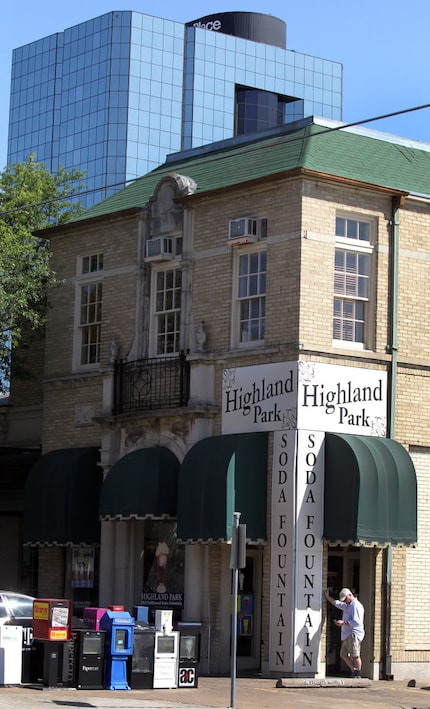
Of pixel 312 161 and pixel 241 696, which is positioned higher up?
pixel 312 161

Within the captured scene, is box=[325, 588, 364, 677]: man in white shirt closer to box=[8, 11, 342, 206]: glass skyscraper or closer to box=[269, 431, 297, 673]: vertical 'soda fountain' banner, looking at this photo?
box=[269, 431, 297, 673]: vertical 'soda fountain' banner

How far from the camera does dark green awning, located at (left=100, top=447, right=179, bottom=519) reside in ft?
90.6

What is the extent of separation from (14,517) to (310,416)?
41.3ft

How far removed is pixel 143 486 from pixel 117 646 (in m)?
5.38

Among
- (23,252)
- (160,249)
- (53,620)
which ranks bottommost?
(53,620)

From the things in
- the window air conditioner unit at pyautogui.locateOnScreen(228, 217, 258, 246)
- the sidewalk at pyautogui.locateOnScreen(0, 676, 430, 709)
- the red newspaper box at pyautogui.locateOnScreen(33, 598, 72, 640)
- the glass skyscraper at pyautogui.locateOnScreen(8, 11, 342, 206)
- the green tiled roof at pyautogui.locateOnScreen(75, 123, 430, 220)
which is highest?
the glass skyscraper at pyautogui.locateOnScreen(8, 11, 342, 206)

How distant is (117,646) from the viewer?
22828 millimetres

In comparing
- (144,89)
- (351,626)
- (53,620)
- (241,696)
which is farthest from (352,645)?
(144,89)

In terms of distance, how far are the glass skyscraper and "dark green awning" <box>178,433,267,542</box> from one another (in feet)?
280

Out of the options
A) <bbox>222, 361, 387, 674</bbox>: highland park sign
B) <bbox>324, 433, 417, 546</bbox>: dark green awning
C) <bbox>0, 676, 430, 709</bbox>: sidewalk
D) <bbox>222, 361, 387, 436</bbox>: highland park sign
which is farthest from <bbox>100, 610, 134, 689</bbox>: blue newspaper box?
<bbox>222, 361, 387, 436</bbox>: highland park sign

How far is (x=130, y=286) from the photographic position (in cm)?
3006

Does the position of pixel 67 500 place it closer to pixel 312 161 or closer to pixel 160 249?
pixel 160 249

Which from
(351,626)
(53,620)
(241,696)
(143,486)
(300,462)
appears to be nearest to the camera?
(53,620)

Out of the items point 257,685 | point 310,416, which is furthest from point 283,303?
point 257,685
